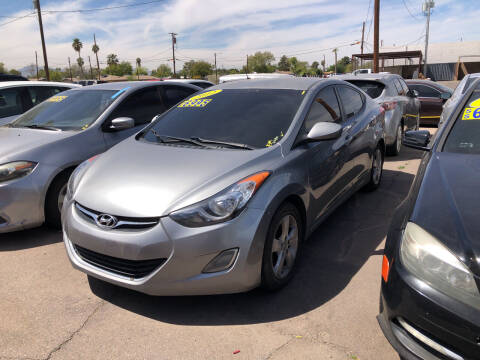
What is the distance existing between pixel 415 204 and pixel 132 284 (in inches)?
72.2

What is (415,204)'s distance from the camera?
7.47ft

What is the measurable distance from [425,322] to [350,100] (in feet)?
10.5

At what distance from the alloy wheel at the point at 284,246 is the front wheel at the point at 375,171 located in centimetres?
237

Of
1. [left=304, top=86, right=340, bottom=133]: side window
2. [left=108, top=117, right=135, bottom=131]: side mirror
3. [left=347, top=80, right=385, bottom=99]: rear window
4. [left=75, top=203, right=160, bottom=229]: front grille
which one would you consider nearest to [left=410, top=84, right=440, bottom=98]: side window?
[left=347, top=80, right=385, bottom=99]: rear window

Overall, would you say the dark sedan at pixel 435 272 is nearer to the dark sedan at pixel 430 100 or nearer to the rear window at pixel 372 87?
the rear window at pixel 372 87

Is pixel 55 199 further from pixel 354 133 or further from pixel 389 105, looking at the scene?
pixel 389 105

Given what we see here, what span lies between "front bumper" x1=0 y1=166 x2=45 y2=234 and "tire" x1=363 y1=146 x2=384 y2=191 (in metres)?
3.89

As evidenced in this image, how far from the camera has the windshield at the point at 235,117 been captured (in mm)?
3346

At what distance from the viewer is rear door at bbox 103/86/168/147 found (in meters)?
4.80

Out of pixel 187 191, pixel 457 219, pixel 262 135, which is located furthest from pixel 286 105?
pixel 457 219

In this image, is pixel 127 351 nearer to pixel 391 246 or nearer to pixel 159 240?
pixel 159 240

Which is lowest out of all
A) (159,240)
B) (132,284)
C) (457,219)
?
(132,284)

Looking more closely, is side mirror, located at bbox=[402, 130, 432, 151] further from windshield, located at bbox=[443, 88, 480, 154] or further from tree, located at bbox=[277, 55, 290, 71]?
tree, located at bbox=[277, 55, 290, 71]

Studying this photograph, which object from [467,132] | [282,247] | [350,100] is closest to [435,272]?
[282,247]
